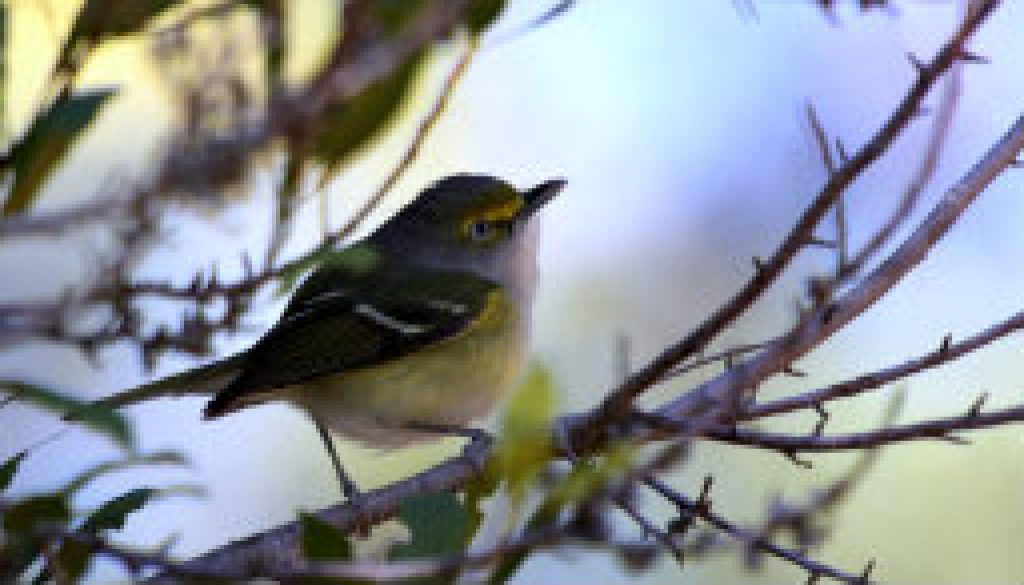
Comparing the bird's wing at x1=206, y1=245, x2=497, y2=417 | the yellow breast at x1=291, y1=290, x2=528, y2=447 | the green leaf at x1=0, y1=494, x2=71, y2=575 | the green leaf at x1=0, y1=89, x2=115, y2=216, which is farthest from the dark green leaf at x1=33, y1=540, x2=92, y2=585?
the yellow breast at x1=291, y1=290, x2=528, y2=447

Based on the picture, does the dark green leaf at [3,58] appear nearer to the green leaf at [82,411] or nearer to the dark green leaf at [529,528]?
the green leaf at [82,411]

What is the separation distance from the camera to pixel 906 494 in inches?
227

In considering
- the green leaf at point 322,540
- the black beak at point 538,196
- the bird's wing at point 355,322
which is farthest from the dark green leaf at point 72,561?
the black beak at point 538,196

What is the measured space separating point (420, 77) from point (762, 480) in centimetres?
458

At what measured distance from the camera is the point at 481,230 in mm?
3949

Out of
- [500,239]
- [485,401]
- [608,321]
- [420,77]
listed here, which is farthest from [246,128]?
[608,321]

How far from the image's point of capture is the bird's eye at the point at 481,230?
3.93m

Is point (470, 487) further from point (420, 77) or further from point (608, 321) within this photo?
point (608, 321)

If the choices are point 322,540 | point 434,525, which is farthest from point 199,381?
point 322,540

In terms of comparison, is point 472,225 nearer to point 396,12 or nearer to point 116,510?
point 116,510

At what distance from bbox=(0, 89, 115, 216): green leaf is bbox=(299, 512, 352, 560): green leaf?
0.38 m

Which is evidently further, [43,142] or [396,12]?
[43,142]

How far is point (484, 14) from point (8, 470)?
585 millimetres

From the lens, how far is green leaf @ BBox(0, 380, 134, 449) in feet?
3.82
